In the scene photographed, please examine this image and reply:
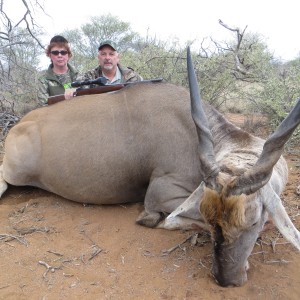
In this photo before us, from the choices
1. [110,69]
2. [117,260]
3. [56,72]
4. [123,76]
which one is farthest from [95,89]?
[117,260]

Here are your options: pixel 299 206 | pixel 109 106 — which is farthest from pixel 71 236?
pixel 299 206

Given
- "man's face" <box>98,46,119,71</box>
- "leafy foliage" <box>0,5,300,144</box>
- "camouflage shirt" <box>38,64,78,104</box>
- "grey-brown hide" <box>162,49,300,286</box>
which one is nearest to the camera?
"grey-brown hide" <box>162,49,300,286</box>

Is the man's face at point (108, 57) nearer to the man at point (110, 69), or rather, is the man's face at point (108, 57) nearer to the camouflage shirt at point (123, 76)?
the man at point (110, 69)

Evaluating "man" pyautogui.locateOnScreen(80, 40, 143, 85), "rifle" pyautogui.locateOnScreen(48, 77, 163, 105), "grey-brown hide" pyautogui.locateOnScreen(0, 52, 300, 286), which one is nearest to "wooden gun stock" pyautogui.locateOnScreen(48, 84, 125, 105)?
"rifle" pyautogui.locateOnScreen(48, 77, 163, 105)

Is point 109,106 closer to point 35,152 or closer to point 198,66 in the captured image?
point 35,152

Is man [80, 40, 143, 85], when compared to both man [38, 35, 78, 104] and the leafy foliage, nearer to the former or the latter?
Answer: man [38, 35, 78, 104]

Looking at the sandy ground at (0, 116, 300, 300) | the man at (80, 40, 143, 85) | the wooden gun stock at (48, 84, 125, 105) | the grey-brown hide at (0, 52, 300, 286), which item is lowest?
the sandy ground at (0, 116, 300, 300)

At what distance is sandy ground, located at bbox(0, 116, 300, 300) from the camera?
265 cm

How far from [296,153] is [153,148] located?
8.42 ft

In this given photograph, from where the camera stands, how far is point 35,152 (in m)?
4.14

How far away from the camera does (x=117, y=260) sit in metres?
3.05

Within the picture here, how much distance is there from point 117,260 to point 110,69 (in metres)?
3.20

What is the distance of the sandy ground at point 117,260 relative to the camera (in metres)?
2.65

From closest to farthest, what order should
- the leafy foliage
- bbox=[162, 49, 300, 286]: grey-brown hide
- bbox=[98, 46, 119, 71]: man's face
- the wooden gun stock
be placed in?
bbox=[162, 49, 300, 286]: grey-brown hide < the wooden gun stock < bbox=[98, 46, 119, 71]: man's face < the leafy foliage
